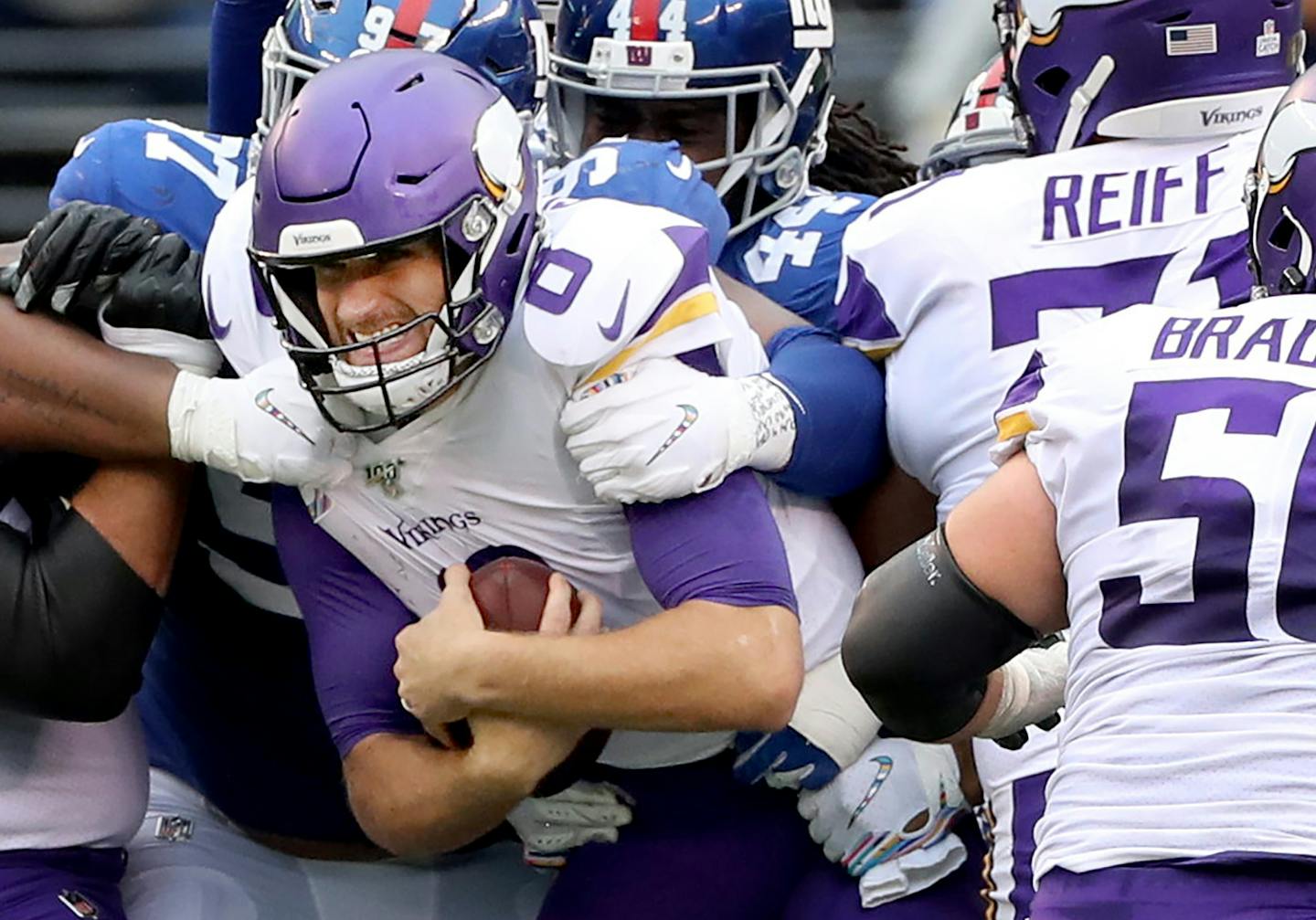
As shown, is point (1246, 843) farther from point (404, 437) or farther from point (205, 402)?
point (205, 402)

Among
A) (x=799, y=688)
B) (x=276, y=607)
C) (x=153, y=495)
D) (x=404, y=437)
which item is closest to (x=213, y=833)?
(x=276, y=607)

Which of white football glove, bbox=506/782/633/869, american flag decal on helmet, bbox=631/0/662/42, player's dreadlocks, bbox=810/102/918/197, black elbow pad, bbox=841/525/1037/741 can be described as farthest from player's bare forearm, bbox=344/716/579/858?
player's dreadlocks, bbox=810/102/918/197

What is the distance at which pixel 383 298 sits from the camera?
6.60ft

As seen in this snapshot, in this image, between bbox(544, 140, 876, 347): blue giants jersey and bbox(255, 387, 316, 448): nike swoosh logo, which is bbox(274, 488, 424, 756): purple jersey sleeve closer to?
bbox(255, 387, 316, 448): nike swoosh logo

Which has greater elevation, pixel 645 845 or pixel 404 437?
pixel 404 437

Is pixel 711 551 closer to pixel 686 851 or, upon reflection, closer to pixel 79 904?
pixel 686 851

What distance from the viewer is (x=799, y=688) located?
6.77 ft

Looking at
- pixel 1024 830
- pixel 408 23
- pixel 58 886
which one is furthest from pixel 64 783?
pixel 1024 830

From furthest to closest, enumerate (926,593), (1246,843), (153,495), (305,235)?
(153,495)
(305,235)
(926,593)
(1246,843)

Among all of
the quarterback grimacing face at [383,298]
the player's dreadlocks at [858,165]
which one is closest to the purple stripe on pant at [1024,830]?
the quarterback grimacing face at [383,298]

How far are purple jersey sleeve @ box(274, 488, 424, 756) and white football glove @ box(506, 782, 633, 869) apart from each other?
0.73 feet

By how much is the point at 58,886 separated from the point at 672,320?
96cm

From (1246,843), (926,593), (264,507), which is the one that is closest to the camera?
(1246,843)

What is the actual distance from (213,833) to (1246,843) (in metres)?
1.55
